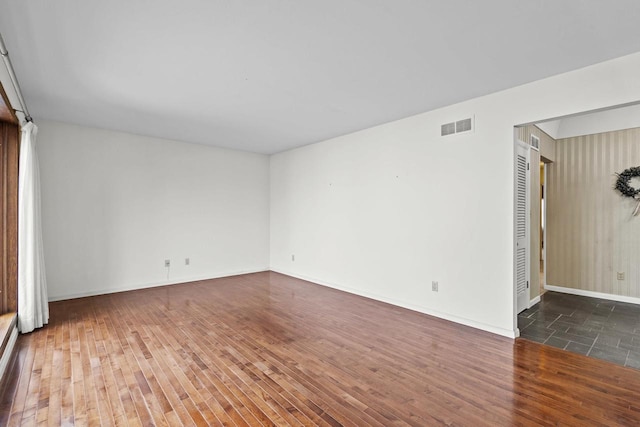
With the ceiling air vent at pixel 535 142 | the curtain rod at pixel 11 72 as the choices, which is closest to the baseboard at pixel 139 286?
the curtain rod at pixel 11 72

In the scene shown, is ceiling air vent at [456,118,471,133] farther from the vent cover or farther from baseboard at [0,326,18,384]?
baseboard at [0,326,18,384]

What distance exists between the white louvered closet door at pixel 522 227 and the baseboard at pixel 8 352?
5230 mm

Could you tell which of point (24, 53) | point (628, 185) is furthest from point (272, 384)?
point (628, 185)

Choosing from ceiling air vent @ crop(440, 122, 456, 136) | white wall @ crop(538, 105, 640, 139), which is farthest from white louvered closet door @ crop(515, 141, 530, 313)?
white wall @ crop(538, 105, 640, 139)

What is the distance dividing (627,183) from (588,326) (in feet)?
8.12

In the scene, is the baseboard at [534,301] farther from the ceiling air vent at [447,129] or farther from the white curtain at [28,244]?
the white curtain at [28,244]

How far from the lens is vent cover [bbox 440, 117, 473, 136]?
3523 millimetres

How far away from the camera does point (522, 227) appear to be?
12.8 feet

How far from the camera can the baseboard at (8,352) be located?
2439 mm

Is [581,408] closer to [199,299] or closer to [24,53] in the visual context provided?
[199,299]

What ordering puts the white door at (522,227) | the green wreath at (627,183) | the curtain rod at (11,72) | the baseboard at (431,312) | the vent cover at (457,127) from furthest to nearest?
the green wreath at (627,183)
the white door at (522,227)
the vent cover at (457,127)
the baseboard at (431,312)
the curtain rod at (11,72)

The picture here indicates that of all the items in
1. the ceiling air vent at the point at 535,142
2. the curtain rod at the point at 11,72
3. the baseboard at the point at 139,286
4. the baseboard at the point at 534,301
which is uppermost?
the curtain rod at the point at 11,72

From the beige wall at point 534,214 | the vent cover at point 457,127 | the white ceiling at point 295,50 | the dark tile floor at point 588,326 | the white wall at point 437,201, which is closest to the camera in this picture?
the white ceiling at point 295,50

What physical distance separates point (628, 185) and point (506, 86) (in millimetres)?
3073
